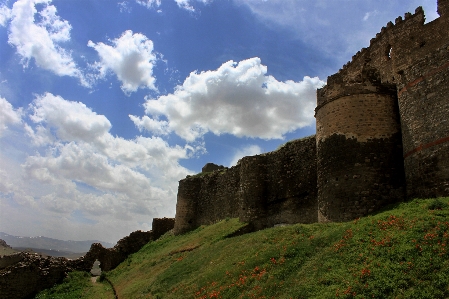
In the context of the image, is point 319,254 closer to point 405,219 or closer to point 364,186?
point 405,219

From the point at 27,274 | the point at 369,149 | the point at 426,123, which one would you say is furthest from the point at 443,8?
the point at 27,274

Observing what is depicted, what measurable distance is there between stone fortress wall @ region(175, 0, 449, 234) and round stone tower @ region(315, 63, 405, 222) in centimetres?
4

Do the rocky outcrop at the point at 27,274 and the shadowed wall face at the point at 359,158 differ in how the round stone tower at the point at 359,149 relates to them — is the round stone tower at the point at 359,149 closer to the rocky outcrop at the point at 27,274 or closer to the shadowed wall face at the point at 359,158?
the shadowed wall face at the point at 359,158

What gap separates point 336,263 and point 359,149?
272 inches

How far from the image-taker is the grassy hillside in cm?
762

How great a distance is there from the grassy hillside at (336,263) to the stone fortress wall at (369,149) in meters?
1.48

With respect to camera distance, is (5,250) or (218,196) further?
(5,250)

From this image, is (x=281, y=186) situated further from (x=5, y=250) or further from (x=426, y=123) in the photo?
(x=5, y=250)

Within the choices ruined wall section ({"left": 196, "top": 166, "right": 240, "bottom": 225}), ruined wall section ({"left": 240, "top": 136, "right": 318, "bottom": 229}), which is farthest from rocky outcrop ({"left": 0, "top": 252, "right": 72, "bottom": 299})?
ruined wall section ({"left": 240, "top": 136, "right": 318, "bottom": 229})

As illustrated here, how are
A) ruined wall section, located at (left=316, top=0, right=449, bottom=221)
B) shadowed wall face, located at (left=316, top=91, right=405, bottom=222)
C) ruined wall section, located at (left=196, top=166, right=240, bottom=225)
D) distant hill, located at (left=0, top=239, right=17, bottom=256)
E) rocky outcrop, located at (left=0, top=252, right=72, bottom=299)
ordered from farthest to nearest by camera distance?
distant hill, located at (left=0, top=239, right=17, bottom=256) < ruined wall section, located at (left=196, top=166, right=240, bottom=225) < rocky outcrop, located at (left=0, top=252, right=72, bottom=299) < shadowed wall face, located at (left=316, top=91, right=405, bottom=222) < ruined wall section, located at (left=316, top=0, right=449, bottom=221)

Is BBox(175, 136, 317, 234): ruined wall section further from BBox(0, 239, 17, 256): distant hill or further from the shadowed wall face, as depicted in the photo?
BBox(0, 239, 17, 256): distant hill

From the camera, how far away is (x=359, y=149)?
14820 millimetres

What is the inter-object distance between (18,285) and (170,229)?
48.6ft

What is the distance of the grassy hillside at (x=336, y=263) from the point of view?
7.62 metres
